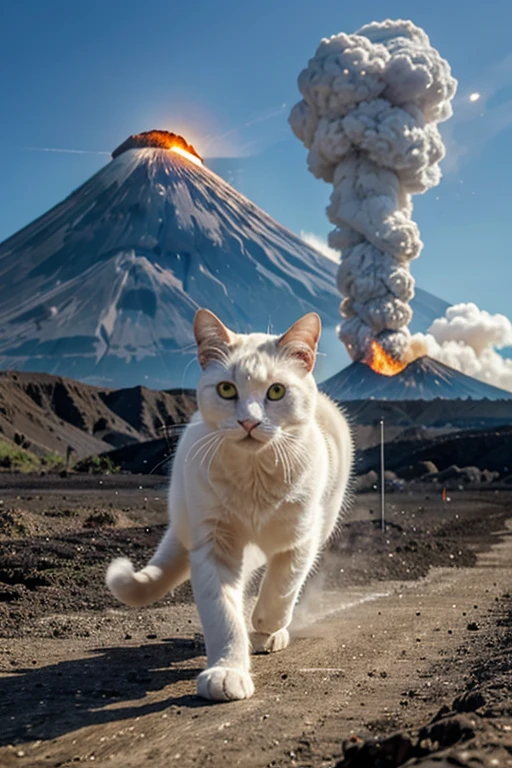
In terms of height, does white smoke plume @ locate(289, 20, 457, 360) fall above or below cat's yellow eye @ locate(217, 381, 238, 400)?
above

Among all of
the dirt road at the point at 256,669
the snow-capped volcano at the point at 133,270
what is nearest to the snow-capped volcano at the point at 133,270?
the snow-capped volcano at the point at 133,270

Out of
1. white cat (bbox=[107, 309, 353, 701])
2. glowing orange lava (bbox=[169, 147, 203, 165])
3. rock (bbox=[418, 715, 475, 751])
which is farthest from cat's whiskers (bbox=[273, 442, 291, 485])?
glowing orange lava (bbox=[169, 147, 203, 165])

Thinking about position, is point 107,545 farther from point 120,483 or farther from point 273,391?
point 120,483

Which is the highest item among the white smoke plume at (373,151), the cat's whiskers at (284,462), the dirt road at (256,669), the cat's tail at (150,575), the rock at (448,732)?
the white smoke plume at (373,151)

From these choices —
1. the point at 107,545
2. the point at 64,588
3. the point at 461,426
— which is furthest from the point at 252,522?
A: the point at 461,426

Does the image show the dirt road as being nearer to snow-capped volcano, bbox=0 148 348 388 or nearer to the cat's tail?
the cat's tail

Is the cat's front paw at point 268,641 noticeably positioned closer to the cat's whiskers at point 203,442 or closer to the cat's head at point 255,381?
the cat's whiskers at point 203,442

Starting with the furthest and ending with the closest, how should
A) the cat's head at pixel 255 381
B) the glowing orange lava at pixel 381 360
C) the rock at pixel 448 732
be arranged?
the glowing orange lava at pixel 381 360, the cat's head at pixel 255 381, the rock at pixel 448 732
